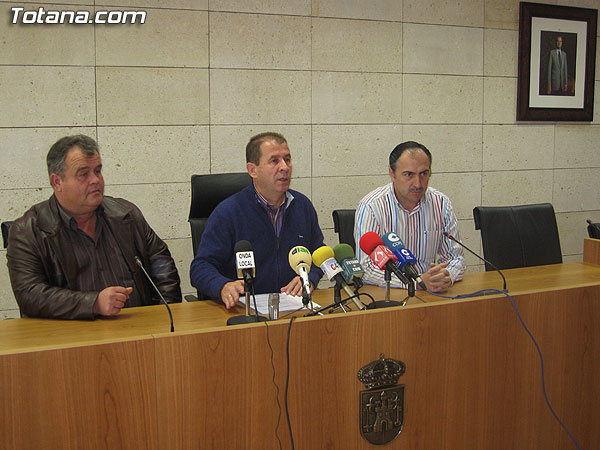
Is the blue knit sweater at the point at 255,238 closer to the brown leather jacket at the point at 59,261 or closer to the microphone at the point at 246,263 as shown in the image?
the brown leather jacket at the point at 59,261

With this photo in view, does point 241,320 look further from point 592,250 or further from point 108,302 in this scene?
point 592,250

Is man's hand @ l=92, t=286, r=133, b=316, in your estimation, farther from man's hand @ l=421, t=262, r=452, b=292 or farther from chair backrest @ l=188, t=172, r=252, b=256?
man's hand @ l=421, t=262, r=452, b=292

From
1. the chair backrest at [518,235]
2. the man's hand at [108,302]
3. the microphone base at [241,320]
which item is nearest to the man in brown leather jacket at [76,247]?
the man's hand at [108,302]

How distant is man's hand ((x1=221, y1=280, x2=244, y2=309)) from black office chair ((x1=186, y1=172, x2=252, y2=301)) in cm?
76

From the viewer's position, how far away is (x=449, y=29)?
15.1 feet

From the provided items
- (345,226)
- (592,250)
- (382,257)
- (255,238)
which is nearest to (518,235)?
(592,250)

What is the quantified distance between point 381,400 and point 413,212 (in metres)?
1.44

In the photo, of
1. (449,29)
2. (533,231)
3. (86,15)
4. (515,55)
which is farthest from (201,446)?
(515,55)

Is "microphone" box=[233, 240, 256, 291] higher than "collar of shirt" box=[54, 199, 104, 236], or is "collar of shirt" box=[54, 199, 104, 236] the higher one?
"collar of shirt" box=[54, 199, 104, 236]

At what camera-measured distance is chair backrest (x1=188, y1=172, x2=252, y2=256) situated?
316cm

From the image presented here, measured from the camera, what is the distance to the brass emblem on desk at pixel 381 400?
1.82 m

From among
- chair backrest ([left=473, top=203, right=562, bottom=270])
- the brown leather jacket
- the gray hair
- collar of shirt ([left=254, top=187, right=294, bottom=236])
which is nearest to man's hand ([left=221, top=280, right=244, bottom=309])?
the brown leather jacket

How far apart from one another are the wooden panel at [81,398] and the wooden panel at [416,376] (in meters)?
0.05

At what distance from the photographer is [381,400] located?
1.83 m
